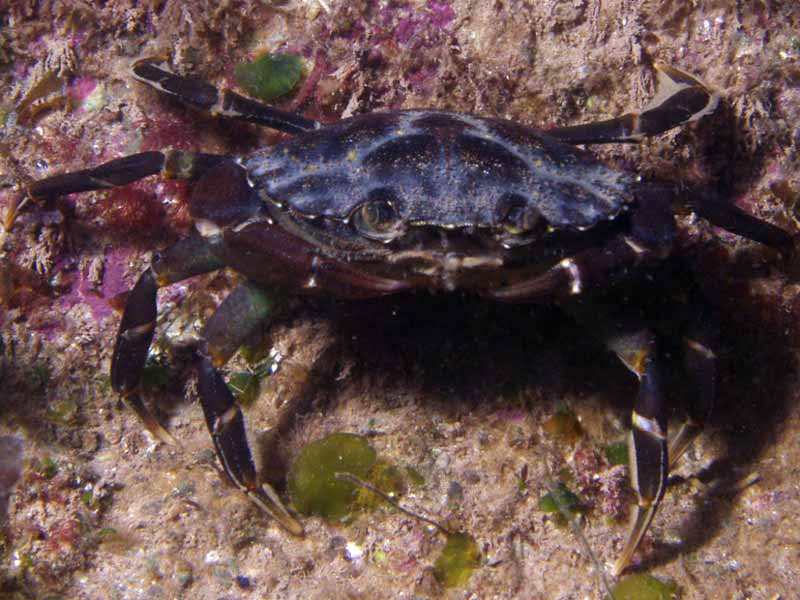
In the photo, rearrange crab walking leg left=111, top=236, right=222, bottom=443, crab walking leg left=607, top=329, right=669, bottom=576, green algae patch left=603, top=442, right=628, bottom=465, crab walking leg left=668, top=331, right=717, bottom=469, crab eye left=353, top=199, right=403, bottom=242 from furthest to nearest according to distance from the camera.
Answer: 1. green algae patch left=603, top=442, right=628, bottom=465
2. crab walking leg left=668, top=331, right=717, bottom=469
3. crab walking leg left=111, top=236, right=222, bottom=443
4. crab walking leg left=607, top=329, right=669, bottom=576
5. crab eye left=353, top=199, right=403, bottom=242

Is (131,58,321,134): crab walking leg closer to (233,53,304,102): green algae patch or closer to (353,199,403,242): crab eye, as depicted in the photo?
(233,53,304,102): green algae patch

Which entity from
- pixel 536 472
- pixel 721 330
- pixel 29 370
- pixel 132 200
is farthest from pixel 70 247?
pixel 721 330

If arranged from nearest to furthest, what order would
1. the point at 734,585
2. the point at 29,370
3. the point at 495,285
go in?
the point at 495,285 < the point at 734,585 < the point at 29,370

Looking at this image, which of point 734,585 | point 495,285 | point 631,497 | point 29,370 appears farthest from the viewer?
point 29,370

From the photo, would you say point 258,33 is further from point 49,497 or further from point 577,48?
point 49,497

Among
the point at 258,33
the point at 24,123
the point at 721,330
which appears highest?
the point at 258,33

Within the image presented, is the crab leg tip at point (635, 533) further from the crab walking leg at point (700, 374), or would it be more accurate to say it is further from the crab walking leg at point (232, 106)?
the crab walking leg at point (232, 106)

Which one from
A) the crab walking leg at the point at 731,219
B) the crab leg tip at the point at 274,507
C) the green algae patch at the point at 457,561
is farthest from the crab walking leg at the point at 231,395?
the crab walking leg at the point at 731,219

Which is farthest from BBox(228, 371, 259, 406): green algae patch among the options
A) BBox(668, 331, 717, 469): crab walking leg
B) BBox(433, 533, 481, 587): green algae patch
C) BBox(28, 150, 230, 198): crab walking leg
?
BBox(668, 331, 717, 469): crab walking leg
